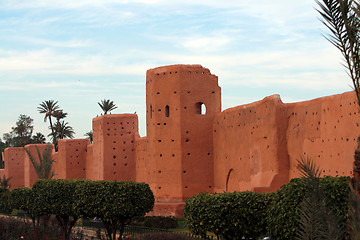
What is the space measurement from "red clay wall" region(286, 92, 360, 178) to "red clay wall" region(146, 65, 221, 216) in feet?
19.7

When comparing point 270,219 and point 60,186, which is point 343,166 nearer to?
point 270,219

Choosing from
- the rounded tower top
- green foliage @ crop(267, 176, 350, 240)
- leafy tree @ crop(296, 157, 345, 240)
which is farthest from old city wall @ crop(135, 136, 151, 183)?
leafy tree @ crop(296, 157, 345, 240)

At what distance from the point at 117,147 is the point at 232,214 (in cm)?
1683

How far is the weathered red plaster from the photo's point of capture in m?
17.3

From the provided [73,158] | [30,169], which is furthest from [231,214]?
[30,169]

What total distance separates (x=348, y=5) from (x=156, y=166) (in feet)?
60.0

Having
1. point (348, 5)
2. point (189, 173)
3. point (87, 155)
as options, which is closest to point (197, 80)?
point (189, 173)

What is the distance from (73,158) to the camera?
113 ft

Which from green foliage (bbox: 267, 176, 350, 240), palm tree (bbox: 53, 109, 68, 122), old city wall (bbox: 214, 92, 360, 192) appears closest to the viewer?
green foliage (bbox: 267, 176, 350, 240)

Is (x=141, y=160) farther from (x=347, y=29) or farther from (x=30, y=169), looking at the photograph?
(x=347, y=29)

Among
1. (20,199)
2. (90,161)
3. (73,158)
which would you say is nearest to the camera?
(20,199)

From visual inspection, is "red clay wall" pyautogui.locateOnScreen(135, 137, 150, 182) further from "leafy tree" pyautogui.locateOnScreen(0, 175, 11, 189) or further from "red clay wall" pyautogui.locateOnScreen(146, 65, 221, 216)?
"leafy tree" pyautogui.locateOnScreen(0, 175, 11, 189)

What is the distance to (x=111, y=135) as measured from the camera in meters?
29.5

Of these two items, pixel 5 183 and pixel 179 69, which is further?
pixel 5 183
